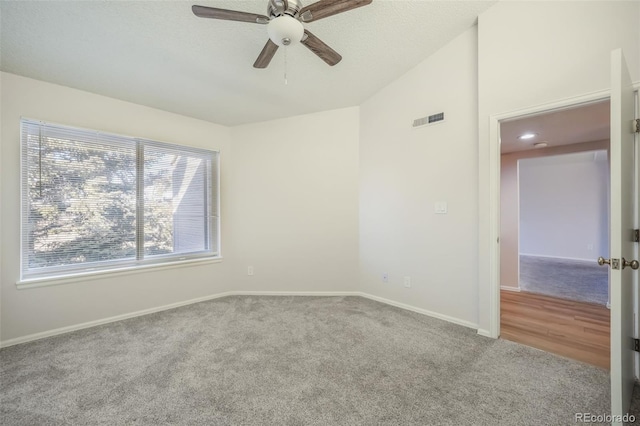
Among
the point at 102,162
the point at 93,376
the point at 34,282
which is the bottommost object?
the point at 93,376

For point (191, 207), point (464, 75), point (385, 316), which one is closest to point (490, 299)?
point (385, 316)

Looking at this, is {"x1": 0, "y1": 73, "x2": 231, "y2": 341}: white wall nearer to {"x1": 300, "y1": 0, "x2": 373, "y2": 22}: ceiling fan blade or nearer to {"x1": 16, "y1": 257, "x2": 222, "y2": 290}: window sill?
{"x1": 16, "y1": 257, "x2": 222, "y2": 290}: window sill

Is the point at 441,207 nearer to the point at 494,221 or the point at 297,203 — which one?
the point at 494,221

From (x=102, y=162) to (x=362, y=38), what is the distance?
3070 mm

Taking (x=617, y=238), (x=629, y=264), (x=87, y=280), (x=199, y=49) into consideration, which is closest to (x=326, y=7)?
A: (x=199, y=49)

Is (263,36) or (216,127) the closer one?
(263,36)

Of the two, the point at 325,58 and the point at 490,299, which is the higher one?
the point at 325,58

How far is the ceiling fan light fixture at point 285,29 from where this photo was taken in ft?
4.86

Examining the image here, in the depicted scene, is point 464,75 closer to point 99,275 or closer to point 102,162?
point 102,162

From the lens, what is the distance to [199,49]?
226 cm

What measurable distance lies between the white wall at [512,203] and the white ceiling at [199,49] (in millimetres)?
2638

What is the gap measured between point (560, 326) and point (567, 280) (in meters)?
2.66

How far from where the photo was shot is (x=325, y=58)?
200cm

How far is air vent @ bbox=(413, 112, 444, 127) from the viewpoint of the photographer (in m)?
2.84
